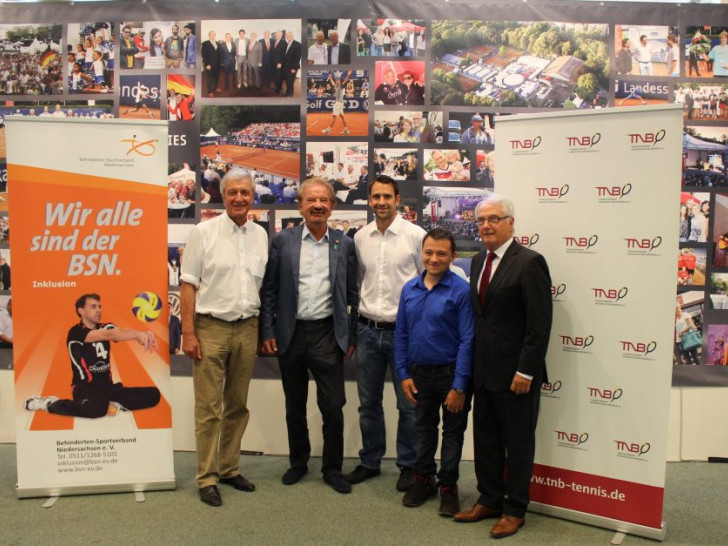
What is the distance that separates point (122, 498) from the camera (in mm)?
3510

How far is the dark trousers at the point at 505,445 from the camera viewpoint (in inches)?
120

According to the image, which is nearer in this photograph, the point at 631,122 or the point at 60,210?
the point at 631,122

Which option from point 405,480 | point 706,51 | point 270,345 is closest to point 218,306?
point 270,345

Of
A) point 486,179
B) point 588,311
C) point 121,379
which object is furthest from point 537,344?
point 121,379

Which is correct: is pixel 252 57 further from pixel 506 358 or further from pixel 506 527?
pixel 506 527

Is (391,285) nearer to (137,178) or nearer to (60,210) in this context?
(137,178)

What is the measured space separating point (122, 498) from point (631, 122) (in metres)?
3.39

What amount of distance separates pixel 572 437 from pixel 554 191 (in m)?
1.30

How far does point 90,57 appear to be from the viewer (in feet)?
14.0

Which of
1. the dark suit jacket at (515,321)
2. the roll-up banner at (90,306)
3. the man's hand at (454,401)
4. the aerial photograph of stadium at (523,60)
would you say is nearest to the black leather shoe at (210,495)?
the roll-up banner at (90,306)

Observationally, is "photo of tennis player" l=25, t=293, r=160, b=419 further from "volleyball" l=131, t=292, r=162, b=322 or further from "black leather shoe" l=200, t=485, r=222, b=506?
"black leather shoe" l=200, t=485, r=222, b=506

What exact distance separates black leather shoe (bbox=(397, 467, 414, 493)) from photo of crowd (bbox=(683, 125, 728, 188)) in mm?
2671

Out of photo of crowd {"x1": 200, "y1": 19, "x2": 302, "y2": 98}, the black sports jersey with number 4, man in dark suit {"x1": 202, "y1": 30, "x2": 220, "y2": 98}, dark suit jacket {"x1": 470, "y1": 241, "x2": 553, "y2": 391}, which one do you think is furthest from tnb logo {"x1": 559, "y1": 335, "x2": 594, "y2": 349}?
man in dark suit {"x1": 202, "y1": 30, "x2": 220, "y2": 98}

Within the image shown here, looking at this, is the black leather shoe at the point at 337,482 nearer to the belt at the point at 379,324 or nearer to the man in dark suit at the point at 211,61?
the belt at the point at 379,324
